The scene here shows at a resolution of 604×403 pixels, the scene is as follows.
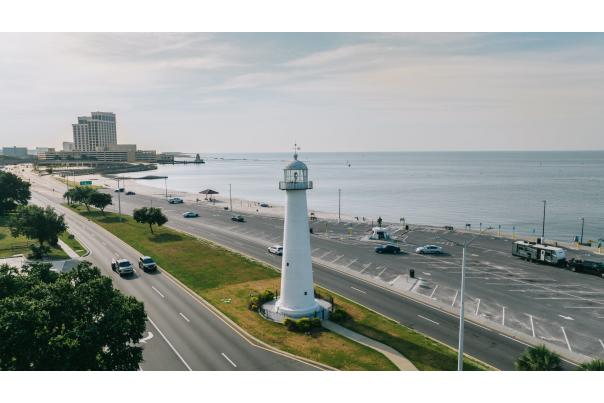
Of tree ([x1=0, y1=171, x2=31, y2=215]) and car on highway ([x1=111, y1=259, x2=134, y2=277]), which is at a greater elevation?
tree ([x1=0, y1=171, x2=31, y2=215])

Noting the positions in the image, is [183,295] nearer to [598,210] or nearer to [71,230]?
[71,230]

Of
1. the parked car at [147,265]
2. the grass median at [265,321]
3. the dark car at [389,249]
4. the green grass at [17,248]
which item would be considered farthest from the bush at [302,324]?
the green grass at [17,248]

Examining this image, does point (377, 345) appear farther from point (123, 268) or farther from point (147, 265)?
point (123, 268)

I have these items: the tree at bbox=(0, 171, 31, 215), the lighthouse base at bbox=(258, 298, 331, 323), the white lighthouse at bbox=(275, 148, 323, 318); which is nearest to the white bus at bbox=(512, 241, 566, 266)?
the lighthouse base at bbox=(258, 298, 331, 323)

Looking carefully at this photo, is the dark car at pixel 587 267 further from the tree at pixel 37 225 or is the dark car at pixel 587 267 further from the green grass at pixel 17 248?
the tree at pixel 37 225

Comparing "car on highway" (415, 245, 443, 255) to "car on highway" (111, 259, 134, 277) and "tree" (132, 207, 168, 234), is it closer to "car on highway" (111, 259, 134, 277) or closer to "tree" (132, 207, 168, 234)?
"car on highway" (111, 259, 134, 277)

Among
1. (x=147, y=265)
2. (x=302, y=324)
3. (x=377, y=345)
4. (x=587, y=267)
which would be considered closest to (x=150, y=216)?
(x=147, y=265)

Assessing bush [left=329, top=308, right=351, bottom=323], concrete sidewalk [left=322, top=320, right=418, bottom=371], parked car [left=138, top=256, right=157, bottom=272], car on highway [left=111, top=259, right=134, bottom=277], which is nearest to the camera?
concrete sidewalk [left=322, top=320, right=418, bottom=371]
